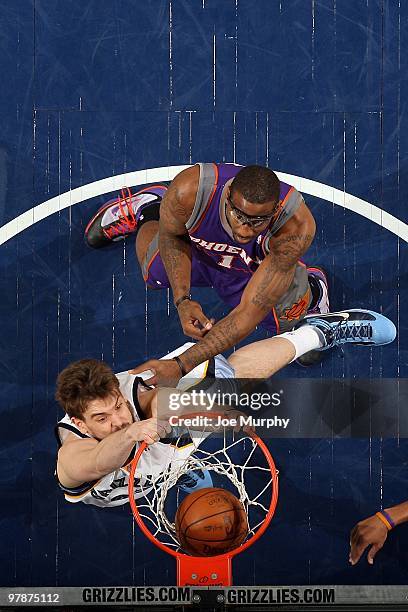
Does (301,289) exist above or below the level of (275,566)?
above

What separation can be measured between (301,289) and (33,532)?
206 centimetres

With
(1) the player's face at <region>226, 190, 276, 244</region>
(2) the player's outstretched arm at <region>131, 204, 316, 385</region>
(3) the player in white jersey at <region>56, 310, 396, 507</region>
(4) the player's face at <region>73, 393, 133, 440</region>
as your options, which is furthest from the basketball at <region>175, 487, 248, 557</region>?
(1) the player's face at <region>226, 190, 276, 244</region>

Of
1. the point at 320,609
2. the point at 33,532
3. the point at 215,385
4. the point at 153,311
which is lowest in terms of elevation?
the point at 320,609

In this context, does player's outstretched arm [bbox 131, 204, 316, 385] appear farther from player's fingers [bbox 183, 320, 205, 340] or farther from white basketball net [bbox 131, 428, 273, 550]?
white basketball net [bbox 131, 428, 273, 550]

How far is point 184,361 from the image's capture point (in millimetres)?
5062

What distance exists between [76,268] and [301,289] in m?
1.29

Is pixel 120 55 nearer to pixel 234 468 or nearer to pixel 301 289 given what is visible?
pixel 301 289

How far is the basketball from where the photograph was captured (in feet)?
15.4

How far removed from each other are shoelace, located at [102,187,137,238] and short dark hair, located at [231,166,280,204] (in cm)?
65

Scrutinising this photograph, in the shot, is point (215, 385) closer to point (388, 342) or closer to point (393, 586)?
point (388, 342)

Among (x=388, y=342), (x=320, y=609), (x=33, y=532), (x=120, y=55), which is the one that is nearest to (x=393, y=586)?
(x=320, y=609)

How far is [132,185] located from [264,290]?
3.21ft

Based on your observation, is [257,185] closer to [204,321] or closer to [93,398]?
[204,321]

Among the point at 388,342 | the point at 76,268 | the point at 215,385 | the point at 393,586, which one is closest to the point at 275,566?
the point at 393,586
